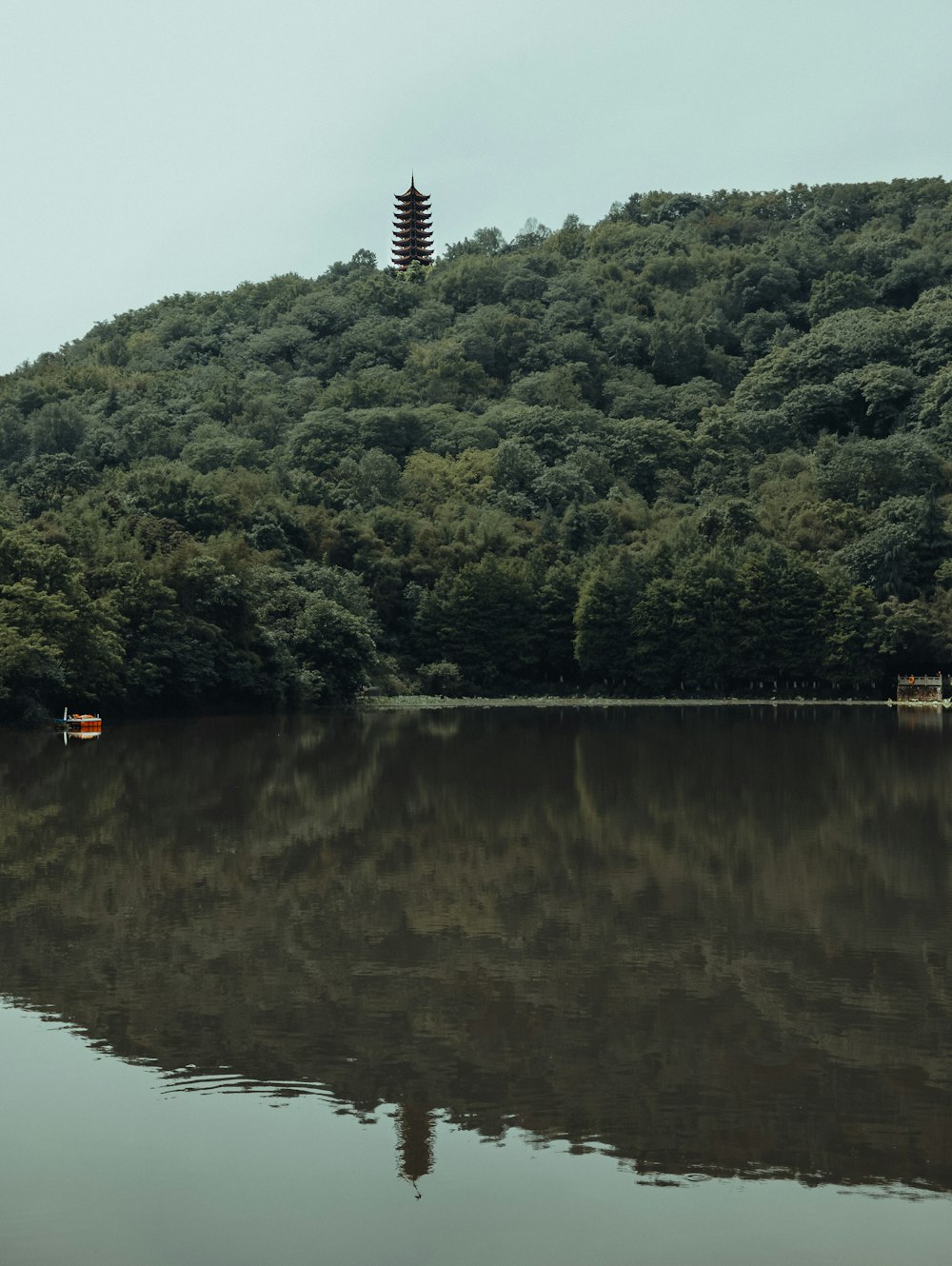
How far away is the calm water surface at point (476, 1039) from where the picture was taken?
21.9 ft

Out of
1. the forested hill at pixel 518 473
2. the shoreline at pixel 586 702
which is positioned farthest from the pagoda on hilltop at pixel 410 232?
the shoreline at pixel 586 702

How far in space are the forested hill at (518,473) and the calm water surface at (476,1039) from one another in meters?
26.6

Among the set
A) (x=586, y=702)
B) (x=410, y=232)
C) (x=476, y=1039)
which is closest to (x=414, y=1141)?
(x=476, y=1039)

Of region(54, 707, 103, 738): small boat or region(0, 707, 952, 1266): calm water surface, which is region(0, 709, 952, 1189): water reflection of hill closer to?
region(0, 707, 952, 1266): calm water surface

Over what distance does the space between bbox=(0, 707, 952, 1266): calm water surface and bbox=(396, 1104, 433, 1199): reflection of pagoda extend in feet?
0.09

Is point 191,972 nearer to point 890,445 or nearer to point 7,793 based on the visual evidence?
point 7,793

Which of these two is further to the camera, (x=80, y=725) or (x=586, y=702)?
(x=586, y=702)

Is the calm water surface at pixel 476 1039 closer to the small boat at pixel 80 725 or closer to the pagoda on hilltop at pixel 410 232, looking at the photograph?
the small boat at pixel 80 725

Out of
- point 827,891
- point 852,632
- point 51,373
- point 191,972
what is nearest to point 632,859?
point 827,891

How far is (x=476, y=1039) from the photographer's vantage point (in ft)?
29.9

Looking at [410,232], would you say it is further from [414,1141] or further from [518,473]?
[414,1141]

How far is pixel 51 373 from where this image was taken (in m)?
106

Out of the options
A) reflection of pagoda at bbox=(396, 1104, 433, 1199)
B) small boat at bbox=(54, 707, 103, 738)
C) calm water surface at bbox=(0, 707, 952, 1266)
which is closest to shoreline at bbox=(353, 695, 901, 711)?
small boat at bbox=(54, 707, 103, 738)

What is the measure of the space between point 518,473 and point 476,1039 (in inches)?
3112
